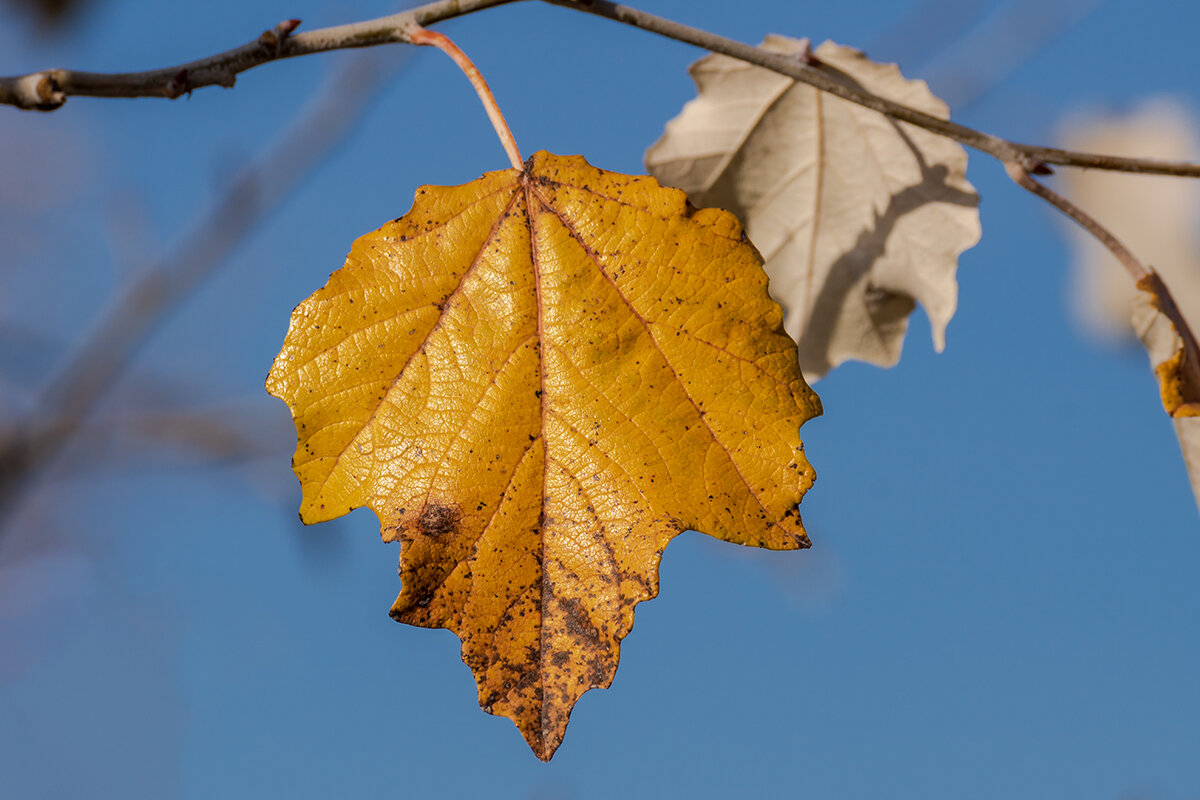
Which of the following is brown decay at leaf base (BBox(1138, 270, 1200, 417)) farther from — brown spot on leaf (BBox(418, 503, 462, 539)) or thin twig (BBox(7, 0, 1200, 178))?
brown spot on leaf (BBox(418, 503, 462, 539))

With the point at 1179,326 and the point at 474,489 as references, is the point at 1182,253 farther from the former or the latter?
the point at 474,489

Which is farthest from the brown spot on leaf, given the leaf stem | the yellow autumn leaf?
the leaf stem

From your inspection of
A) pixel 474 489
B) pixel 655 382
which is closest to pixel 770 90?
pixel 655 382

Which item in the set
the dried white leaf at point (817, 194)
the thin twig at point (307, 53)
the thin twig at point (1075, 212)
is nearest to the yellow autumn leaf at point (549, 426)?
the thin twig at point (307, 53)

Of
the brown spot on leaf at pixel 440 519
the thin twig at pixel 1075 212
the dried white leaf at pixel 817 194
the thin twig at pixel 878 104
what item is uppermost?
the dried white leaf at pixel 817 194

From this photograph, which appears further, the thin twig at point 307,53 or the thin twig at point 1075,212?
the thin twig at point 1075,212

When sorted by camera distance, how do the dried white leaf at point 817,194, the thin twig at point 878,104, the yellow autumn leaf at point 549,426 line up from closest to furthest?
1. the yellow autumn leaf at point 549,426
2. the thin twig at point 878,104
3. the dried white leaf at point 817,194

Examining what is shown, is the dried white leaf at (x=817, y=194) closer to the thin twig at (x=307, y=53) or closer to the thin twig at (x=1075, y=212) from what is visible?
the thin twig at (x=1075, y=212)
